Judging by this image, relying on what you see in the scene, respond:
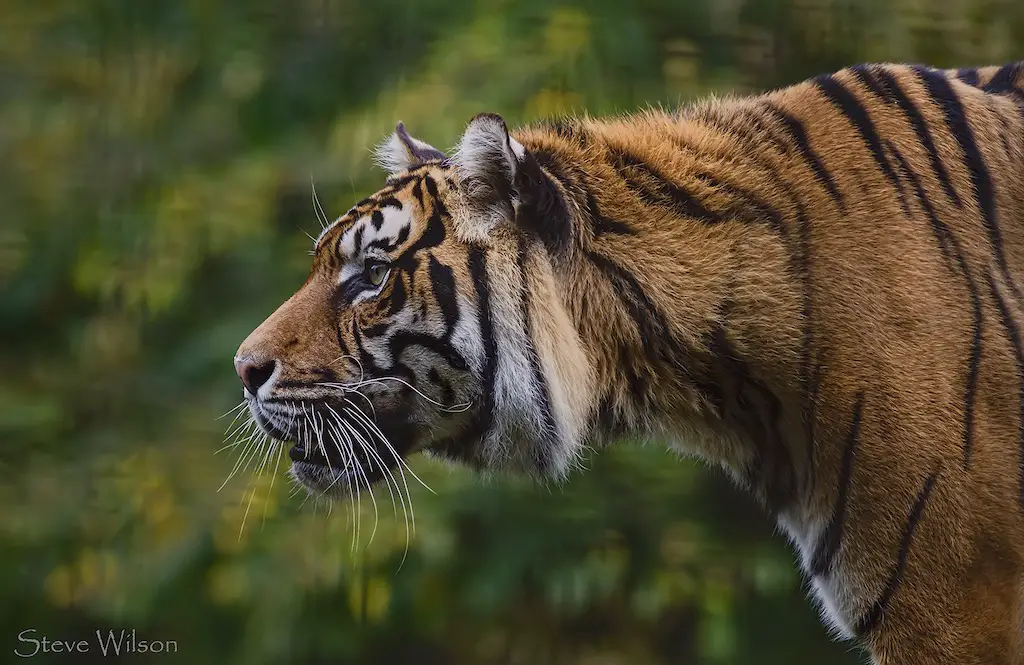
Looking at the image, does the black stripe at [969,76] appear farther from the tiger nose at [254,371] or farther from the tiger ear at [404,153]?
the tiger nose at [254,371]

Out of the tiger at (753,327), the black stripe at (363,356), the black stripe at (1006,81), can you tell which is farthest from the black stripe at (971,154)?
the black stripe at (363,356)

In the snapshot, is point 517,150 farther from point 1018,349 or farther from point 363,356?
point 1018,349

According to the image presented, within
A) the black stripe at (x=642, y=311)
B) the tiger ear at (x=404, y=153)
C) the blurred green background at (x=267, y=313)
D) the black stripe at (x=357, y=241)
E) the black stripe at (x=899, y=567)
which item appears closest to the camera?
the black stripe at (x=899, y=567)

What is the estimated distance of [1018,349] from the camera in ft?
7.32

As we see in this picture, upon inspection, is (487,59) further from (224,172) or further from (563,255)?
(563,255)

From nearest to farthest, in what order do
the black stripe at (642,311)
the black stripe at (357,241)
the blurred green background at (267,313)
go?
the black stripe at (642,311) → the black stripe at (357,241) → the blurred green background at (267,313)

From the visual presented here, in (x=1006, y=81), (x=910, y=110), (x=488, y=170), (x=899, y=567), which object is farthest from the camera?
(x=1006, y=81)

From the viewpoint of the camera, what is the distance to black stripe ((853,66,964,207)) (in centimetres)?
235

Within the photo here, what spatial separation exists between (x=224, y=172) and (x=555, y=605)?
2050 millimetres

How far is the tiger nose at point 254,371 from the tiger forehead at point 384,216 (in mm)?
256

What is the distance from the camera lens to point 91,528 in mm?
4621

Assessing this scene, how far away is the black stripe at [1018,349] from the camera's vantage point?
2195 mm

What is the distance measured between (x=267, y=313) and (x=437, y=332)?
2164 millimetres

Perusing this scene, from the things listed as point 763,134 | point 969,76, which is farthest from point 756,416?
point 969,76
